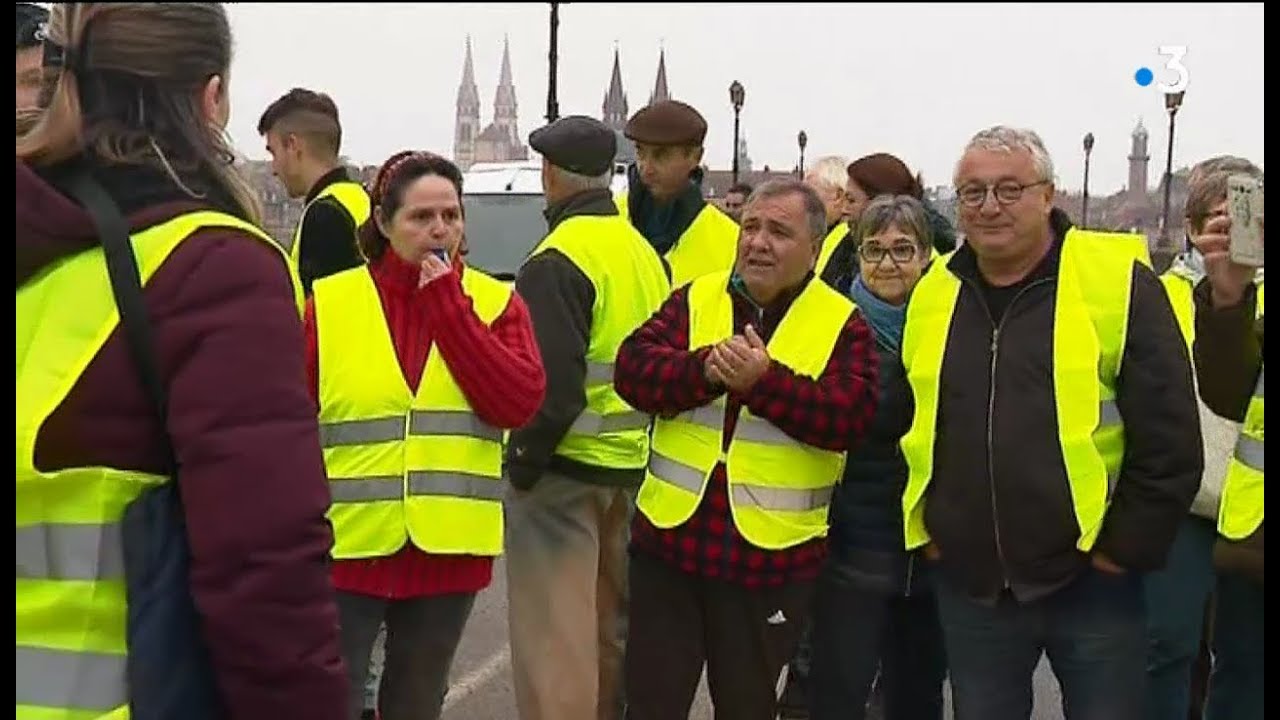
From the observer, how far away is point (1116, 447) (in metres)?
3.36

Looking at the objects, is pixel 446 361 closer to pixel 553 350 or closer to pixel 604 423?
pixel 553 350

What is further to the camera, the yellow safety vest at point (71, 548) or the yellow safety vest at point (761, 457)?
the yellow safety vest at point (761, 457)

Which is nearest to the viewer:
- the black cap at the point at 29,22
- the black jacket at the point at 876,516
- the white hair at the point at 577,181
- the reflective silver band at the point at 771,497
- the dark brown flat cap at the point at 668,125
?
the black cap at the point at 29,22

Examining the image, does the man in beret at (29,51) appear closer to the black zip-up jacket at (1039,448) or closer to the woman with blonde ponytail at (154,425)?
the woman with blonde ponytail at (154,425)

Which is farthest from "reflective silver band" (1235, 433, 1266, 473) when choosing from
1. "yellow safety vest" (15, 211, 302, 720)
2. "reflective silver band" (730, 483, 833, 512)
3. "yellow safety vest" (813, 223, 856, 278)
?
"yellow safety vest" (15, 211, 302, 720)

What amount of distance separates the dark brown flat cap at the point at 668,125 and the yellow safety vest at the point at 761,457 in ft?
3.41

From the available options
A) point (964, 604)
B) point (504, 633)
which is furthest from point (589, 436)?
point (504, 633)

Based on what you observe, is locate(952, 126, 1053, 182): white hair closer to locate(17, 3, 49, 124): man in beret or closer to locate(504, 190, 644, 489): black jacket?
locate(504, 190, 644, 489): black jacket

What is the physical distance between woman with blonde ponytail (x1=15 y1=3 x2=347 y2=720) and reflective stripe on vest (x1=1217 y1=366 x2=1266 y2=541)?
2.27 meters

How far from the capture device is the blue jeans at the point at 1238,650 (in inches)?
140

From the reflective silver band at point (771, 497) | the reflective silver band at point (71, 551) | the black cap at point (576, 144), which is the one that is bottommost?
the reflective silver band at point (771, 497)

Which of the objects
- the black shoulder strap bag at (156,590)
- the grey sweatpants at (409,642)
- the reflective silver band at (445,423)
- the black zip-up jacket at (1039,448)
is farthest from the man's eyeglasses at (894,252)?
the black shoulder strap bag at (156,590)

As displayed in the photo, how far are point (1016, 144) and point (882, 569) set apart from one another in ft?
4.38

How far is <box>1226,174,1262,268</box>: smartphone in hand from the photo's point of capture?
3.22 m
